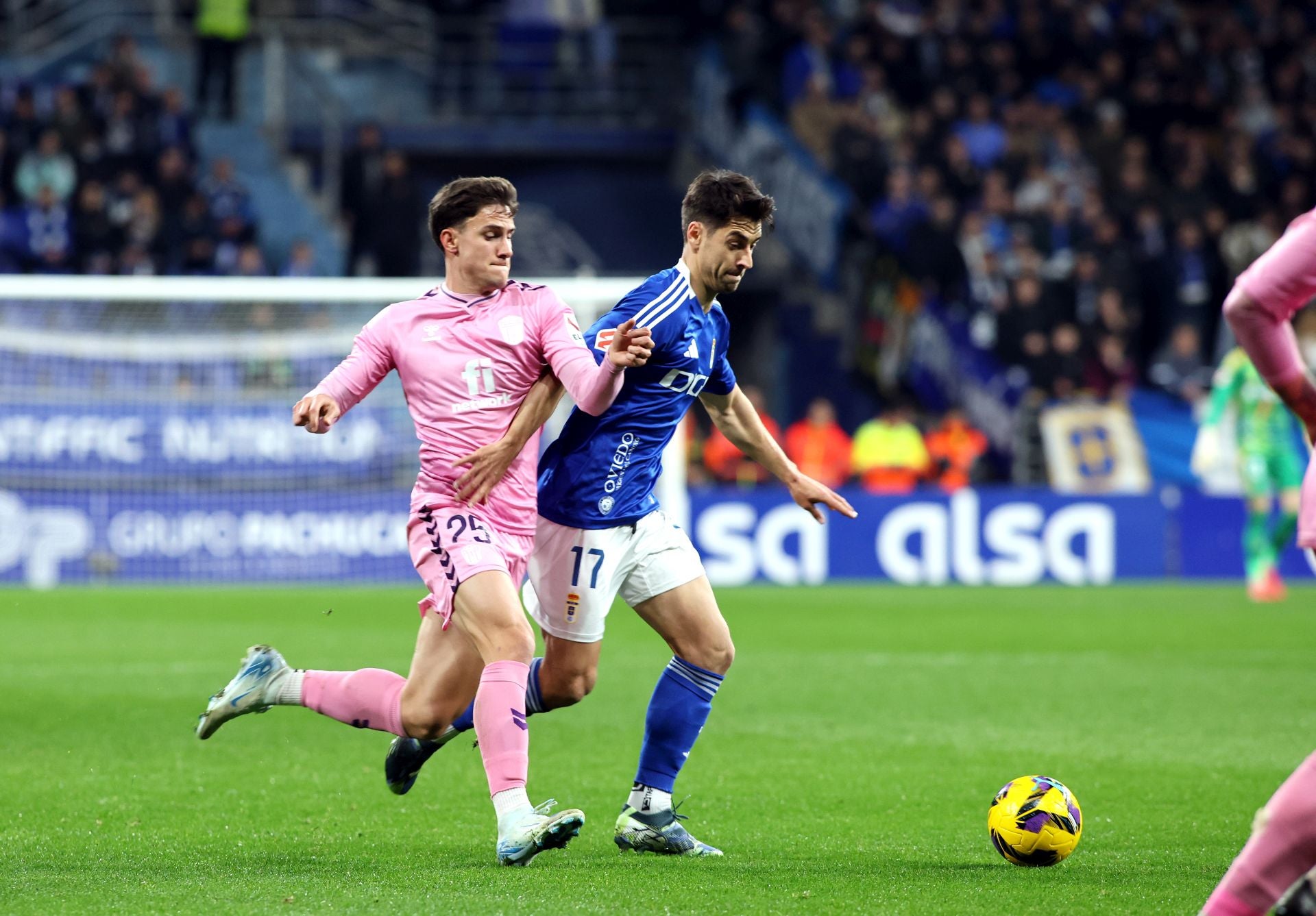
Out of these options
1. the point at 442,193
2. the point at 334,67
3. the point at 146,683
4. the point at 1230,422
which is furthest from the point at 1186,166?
the point at 442,193

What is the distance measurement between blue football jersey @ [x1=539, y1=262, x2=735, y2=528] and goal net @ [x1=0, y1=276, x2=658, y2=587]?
10.9m

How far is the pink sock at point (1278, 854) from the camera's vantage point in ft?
11.2

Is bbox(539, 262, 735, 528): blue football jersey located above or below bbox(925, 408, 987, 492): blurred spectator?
above

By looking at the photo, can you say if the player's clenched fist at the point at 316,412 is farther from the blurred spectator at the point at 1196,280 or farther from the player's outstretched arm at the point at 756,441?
the blurred spectator at the point at 1196,280

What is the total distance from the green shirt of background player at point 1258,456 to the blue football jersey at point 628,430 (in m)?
9.56

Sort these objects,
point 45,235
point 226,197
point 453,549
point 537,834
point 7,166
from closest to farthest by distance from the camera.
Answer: point 537,834 → point 453,549 → point 45,235 → point 226,197 → point 7,166

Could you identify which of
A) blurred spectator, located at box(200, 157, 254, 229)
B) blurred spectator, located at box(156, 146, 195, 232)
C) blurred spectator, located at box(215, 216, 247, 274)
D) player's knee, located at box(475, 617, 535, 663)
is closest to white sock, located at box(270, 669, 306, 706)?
player's knee, located at box(475, 617, 535, 663)

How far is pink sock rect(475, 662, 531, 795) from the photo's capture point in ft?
16.3

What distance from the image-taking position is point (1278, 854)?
3.43 meters

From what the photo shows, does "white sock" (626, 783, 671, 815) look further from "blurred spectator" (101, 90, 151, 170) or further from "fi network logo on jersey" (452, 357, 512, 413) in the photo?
"blurred spectator" (101, 90, 151, 170)

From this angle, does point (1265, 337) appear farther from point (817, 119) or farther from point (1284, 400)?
point (817, 119)

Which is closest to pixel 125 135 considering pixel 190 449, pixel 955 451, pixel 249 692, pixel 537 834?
pixel 190 449

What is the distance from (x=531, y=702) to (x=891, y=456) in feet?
44.6

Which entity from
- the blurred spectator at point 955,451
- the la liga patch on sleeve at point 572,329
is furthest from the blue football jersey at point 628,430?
the blurred spectator at point 955,451
